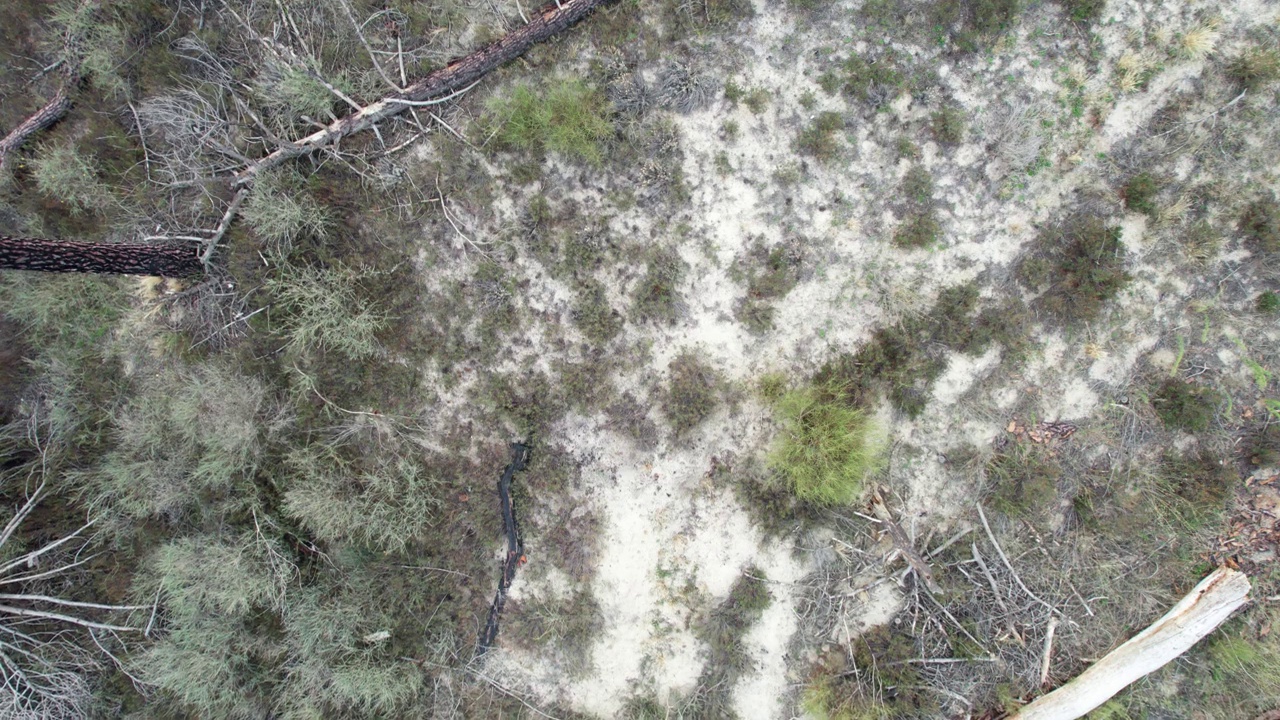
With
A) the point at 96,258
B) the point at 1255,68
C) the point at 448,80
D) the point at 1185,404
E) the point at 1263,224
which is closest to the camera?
the point at 96,258

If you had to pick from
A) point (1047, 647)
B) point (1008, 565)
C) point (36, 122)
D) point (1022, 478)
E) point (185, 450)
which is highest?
point (36, 122)

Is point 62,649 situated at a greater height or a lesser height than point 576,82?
lesser

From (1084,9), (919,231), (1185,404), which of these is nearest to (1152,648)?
(1185,404)

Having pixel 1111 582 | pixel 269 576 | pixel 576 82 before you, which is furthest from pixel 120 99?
pixel 1111 582

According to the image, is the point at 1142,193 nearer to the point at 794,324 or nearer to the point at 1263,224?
the point at 1263,224

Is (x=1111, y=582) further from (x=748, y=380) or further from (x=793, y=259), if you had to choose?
(x=793, y=259)
